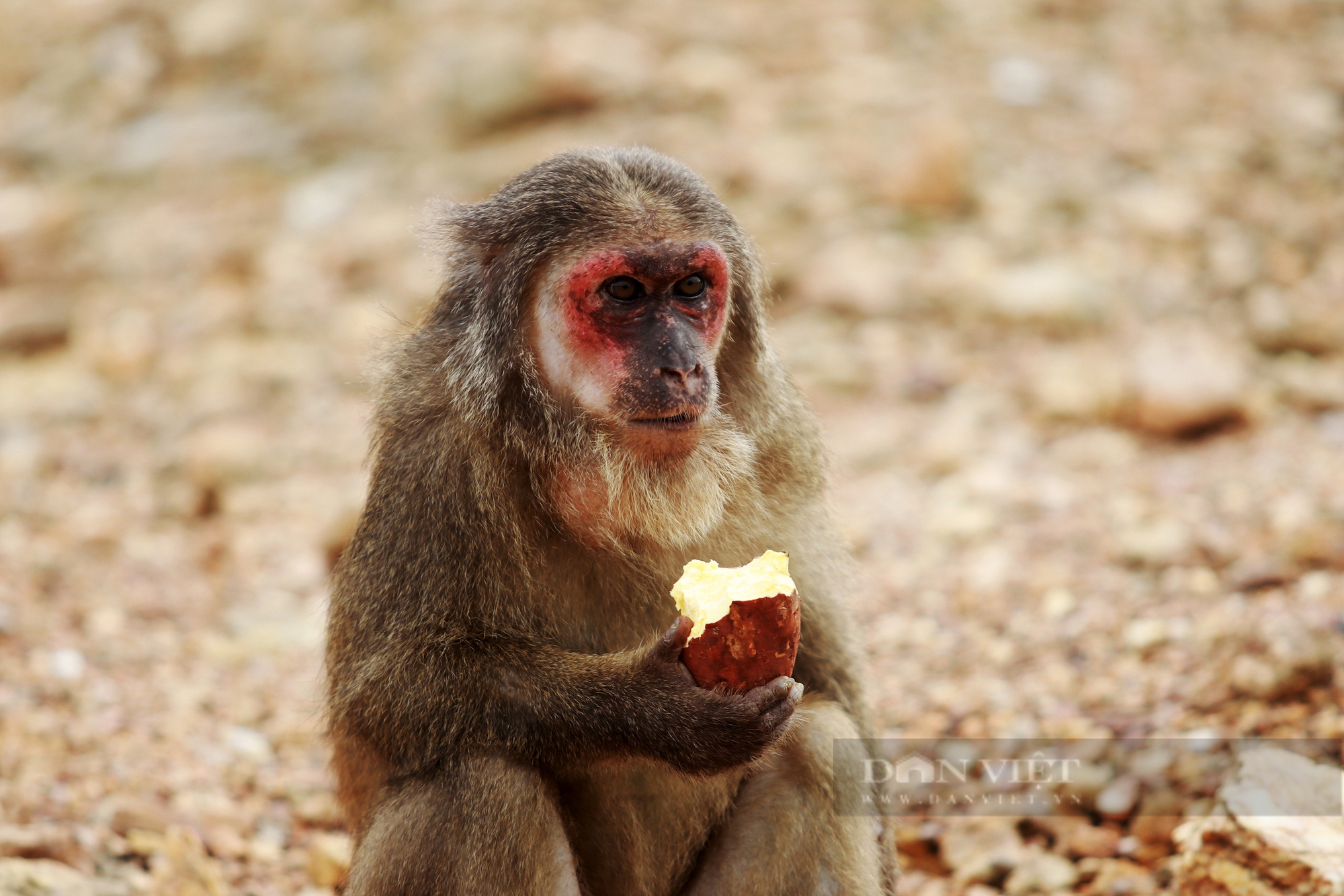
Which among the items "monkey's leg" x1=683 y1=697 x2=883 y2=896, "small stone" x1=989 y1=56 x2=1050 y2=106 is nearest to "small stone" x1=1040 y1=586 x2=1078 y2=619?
"monkey's leg" x1=683 y1=697 x2=883 y2=896

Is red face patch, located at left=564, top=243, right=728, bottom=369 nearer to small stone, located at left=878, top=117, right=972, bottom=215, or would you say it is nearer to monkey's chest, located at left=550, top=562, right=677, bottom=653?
monkey's chest, located at left=550, top=562, right=677, bottom=653

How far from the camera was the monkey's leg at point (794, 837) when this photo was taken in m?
3.37

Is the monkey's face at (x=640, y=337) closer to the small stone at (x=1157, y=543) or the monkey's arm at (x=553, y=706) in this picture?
the monkey's arm at (x=553, y=706)

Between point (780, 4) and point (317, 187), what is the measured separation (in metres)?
4.51

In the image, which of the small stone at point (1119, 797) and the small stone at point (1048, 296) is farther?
the small stone at point (1048, 296)

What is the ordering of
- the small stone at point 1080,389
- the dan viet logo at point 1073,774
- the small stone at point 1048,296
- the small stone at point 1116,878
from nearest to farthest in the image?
the dan viet logo at point 1073,774
the small stone at point 1116,878
the small stone at point 1080,389
the small stone at point 1048,296

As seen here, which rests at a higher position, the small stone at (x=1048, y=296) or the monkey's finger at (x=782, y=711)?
the monkey's finger at (x=782, y=711)

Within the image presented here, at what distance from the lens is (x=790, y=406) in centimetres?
388

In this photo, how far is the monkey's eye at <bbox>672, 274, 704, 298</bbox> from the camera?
3.51 metres

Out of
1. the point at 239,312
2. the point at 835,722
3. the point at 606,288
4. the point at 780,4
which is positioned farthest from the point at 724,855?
the point at 780,4

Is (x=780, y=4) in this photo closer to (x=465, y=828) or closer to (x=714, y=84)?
(x=714, y=84)

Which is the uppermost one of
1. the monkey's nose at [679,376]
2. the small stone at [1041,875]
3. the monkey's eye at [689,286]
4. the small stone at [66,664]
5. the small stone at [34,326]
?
the monkey's eye at [689,286]

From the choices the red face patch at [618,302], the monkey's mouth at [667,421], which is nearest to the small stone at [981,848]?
the monkey's mouth at [667,421]

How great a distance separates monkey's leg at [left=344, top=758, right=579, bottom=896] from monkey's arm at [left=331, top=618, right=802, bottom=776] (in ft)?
0.23
